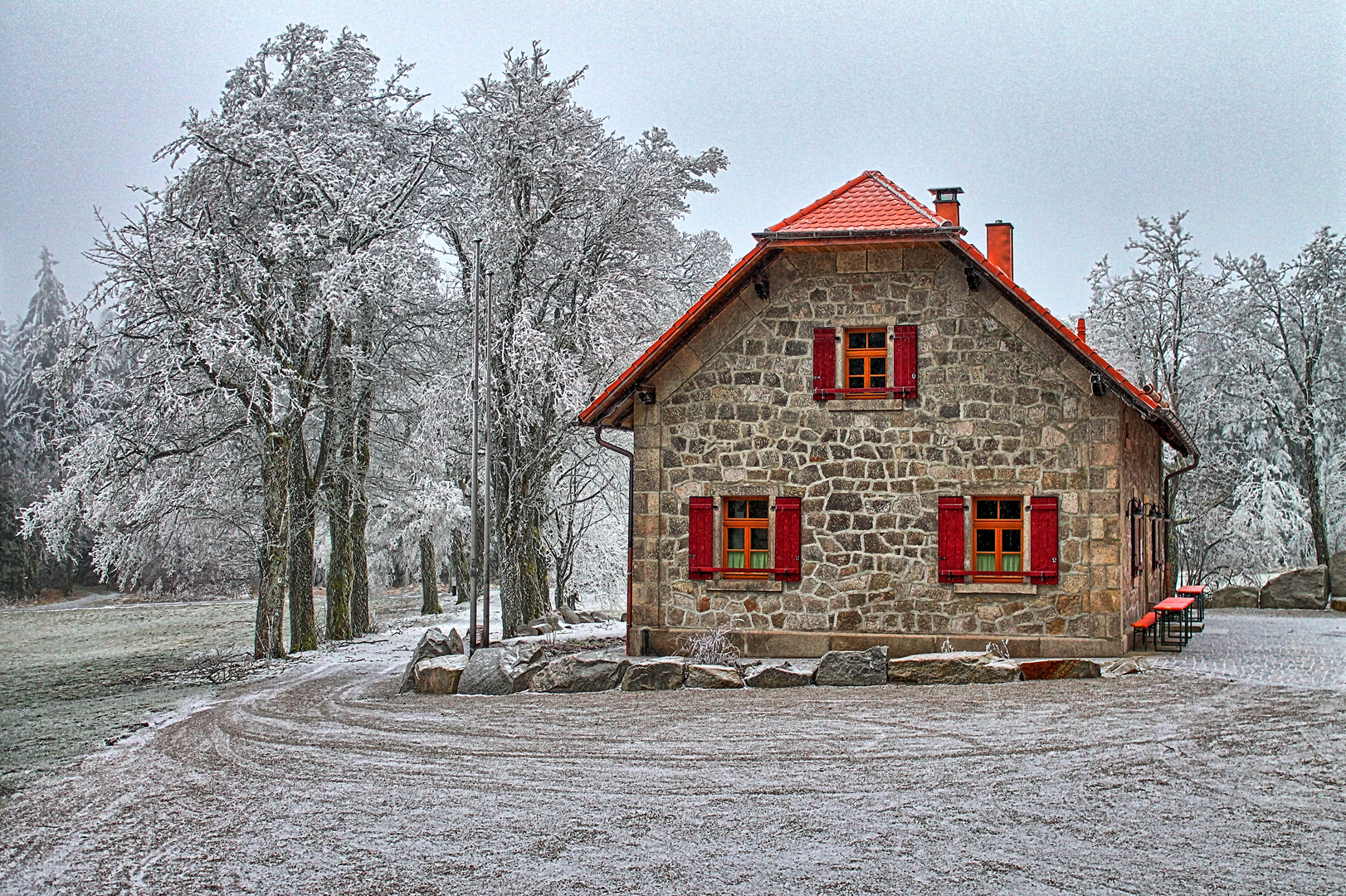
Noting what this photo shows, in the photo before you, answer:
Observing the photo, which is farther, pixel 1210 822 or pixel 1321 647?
pixel 1321 647

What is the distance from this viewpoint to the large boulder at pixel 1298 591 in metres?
23.2

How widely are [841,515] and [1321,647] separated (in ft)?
24.1

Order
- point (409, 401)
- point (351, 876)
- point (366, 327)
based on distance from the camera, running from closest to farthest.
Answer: point (351, 876) → point (366, 327) → point (409, 401)

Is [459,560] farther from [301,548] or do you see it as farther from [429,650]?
[429,650]

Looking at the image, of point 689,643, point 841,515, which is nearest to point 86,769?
point 689,643

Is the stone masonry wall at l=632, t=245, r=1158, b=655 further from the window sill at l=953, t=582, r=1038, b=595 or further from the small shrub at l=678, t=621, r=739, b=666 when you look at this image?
the small shrub at l=678, t=621, r=739, b=666

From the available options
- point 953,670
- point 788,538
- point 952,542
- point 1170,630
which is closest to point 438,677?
point 788,538

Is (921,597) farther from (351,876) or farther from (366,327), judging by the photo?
(366,327)

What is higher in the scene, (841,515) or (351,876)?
(841,515)

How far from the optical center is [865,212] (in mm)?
14375

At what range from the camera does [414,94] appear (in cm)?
2128

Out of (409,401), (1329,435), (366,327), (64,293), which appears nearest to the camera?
(366,327)

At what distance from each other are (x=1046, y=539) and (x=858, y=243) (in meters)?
4.44

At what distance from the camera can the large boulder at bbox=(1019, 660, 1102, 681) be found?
12258 mm
